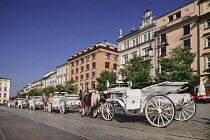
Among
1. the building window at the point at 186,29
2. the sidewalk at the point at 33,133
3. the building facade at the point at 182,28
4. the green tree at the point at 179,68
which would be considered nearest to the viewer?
the sidewalk at the point at 33,133

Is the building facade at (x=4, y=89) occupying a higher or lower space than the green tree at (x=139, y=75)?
lower

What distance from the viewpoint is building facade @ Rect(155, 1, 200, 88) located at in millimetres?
25266

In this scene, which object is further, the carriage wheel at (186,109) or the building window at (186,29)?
the building window at (186,29)

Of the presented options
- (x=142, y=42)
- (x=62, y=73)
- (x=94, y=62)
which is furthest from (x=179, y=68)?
(x=62, y=73)

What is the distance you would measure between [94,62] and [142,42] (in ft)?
58.1

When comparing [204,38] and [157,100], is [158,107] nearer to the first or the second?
[157,100]

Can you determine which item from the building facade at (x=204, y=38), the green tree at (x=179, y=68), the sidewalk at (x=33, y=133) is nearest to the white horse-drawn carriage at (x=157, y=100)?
the sidewalk at (x=33, y=133)

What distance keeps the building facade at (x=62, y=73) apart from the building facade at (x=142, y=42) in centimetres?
2875

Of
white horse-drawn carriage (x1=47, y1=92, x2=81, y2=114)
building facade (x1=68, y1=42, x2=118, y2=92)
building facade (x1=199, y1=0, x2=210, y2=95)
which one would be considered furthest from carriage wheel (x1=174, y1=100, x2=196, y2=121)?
building facade (x1=68, y1=42, x2=118, y2=92)

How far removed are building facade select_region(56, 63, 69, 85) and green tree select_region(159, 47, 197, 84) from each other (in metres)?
43.4

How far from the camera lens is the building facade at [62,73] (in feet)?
201

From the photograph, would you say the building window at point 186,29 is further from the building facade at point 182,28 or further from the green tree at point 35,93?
the green tree at point 35,93

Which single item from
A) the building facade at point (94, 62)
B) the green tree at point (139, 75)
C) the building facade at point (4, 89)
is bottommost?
the building facade at point (4, 89)

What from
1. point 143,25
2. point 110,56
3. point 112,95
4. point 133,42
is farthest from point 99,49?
point 112,95
